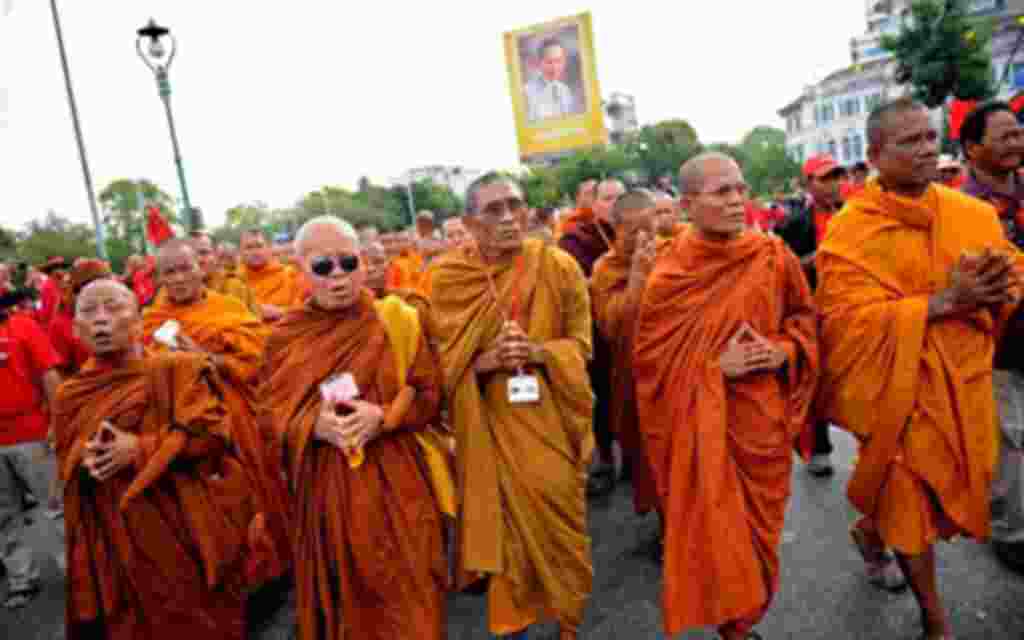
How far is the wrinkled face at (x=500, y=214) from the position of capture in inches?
123

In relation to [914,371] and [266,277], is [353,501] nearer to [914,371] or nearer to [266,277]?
[914,371]

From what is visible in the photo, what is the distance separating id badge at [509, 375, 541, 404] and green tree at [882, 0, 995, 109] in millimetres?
19760

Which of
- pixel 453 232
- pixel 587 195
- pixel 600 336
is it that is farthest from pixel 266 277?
pixel 600 336

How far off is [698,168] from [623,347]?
1.55 meters

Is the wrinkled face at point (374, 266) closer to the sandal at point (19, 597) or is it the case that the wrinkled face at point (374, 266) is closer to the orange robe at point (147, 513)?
the orange robe at point (147, 513)

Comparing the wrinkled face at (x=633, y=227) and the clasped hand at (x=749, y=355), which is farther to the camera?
the wrinkled face at (x=633, y=227)

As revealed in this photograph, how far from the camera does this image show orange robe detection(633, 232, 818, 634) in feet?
9.00

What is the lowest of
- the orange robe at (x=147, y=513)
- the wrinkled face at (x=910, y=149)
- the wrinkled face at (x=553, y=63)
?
the orange robe at (x=147, y=513)

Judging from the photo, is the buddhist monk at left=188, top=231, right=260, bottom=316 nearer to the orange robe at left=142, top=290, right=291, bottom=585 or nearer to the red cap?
the orange robe at left=142, top=290, right=291, bottom=585

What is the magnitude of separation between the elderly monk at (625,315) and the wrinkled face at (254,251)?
380 centimetres

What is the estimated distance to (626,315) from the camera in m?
4.12

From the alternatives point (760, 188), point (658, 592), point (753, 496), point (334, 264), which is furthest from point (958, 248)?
point (760, 188)

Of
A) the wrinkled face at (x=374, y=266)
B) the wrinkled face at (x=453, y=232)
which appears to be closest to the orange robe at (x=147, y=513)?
the wrinkled face at (x=374, y=266)

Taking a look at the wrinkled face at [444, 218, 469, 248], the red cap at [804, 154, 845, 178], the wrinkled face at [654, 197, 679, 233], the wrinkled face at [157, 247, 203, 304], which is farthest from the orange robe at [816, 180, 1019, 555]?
the wrinkled face at [444, 218, 469, 248]
